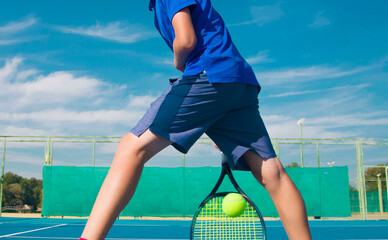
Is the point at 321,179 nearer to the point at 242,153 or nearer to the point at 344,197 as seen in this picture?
the point at 344,197

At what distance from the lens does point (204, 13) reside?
1689 millimetres

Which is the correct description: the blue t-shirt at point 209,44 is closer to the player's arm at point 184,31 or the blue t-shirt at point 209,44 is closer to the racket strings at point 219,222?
the player's arm at point 184,31

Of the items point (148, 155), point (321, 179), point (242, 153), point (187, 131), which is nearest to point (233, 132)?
point (242, 153)

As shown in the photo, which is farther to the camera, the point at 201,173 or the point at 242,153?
the point at 201,173

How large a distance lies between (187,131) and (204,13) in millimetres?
532

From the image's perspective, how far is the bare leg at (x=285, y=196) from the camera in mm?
1771

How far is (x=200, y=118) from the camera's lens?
Answer: 1598 millimetres

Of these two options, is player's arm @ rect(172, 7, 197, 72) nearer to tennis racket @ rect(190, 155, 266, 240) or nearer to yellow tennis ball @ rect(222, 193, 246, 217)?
tennis racket @ rect(190, 155, 266, 240)

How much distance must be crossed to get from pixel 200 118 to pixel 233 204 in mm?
770

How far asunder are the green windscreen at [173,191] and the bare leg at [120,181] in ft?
28.4

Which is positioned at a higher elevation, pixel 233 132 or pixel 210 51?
pixel 210 51

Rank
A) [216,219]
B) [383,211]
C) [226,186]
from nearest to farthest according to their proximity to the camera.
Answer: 1. [216,219]
2. [226,186]
3. [383,211]

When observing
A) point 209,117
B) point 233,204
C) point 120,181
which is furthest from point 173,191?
point 120,181

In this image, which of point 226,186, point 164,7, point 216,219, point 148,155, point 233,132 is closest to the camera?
point 148,155
